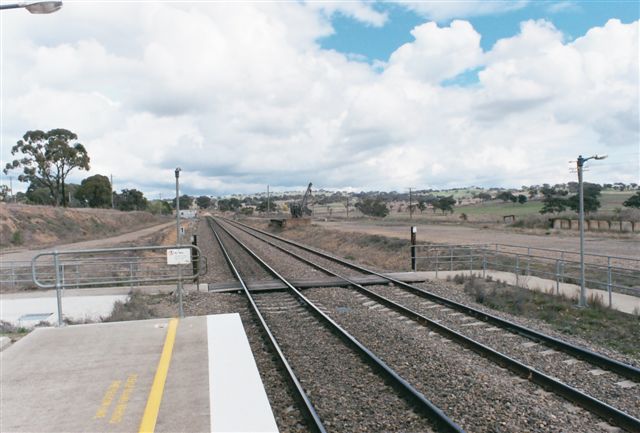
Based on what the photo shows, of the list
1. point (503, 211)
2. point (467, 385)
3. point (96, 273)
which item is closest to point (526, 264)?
point (467, 385)

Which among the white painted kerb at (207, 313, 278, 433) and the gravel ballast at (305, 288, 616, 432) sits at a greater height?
the white painted kerb at (207, 313, 278, 433)

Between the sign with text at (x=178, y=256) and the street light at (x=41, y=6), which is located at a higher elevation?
the street light at (x=41, y=6)

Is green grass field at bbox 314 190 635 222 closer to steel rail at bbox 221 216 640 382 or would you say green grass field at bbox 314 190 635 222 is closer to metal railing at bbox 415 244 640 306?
metal railing at bbox 415 244 640 306

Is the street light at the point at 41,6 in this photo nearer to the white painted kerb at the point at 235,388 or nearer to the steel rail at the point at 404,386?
the white painted kerb at the point at 235,388

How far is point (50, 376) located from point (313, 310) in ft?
22.7

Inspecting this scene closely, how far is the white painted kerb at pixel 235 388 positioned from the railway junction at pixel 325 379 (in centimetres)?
2

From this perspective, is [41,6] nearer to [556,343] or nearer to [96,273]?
[556,343]

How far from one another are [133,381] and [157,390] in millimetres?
457

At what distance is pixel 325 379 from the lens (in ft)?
24.1

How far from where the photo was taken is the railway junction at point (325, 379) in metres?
4.97

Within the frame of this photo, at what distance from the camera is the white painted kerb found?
459cm

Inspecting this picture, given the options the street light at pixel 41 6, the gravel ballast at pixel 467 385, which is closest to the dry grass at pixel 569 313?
the gravel ballast at pixel 467 385

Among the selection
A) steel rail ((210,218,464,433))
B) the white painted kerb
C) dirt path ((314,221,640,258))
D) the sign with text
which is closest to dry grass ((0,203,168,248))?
dirt path ((314,221,640,258))

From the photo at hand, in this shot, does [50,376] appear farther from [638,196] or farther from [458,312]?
[638,196]
